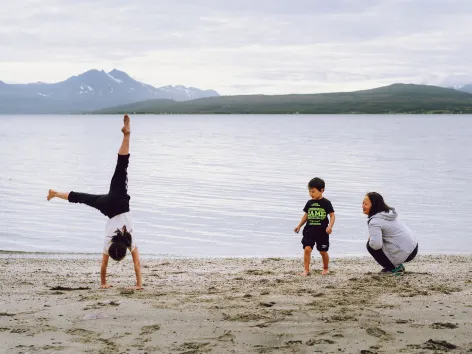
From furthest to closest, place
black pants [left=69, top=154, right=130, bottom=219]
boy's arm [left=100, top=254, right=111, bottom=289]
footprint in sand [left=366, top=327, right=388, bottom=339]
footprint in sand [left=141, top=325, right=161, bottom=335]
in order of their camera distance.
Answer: boy's arm [left=100, top=254, right=111, bottom=289]
black pants [left=69, top=154, right=130, bottom=219]
footprint in sand [left=141, top=325, right=161, bottom=335]
footprint in sand [left=366, top=327, right=388, bottom=339]

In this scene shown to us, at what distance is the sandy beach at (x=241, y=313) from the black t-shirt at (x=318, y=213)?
782 mm

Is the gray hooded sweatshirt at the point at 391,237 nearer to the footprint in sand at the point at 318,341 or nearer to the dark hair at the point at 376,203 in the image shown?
the dark hair at the point at 376,203

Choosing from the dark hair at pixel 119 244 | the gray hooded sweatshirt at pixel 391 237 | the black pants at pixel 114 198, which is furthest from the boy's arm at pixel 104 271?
the gray hooded sweatshirt at pixel 391 237

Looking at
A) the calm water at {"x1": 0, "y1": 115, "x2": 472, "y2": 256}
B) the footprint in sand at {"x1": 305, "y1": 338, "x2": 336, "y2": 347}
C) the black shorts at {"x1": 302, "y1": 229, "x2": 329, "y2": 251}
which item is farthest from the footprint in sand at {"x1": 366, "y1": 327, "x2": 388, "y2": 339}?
the calm water at {"x1": 0, "y1": 115, "x2": 472, "y2": 256}

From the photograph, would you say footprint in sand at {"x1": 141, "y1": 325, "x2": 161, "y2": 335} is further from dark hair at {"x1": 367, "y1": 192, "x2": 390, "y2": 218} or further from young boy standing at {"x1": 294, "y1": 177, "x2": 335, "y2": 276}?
dark hair at {"x1": 367, "y1": 192, "x2": 390, "y2": 218}

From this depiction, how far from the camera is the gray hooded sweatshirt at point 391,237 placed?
366 inches

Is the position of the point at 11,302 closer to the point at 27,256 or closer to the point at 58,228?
the point at 27,256

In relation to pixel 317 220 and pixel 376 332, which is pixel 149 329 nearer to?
pixel 376 332

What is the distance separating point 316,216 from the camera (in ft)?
32.2

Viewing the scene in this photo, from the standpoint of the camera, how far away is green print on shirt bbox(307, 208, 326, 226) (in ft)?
32.0

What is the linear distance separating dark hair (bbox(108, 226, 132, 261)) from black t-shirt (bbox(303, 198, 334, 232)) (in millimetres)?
2945

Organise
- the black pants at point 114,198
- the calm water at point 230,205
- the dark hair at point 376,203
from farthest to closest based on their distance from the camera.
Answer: the calm water at point 230,205 → the dark hair at point 376,203 → the black pants at point 114,198

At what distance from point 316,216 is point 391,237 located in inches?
46.3

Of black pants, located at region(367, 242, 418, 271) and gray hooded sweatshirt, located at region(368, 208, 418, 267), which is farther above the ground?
gray hooded sweatshirt, located at region(368, 208, 418, 267)
